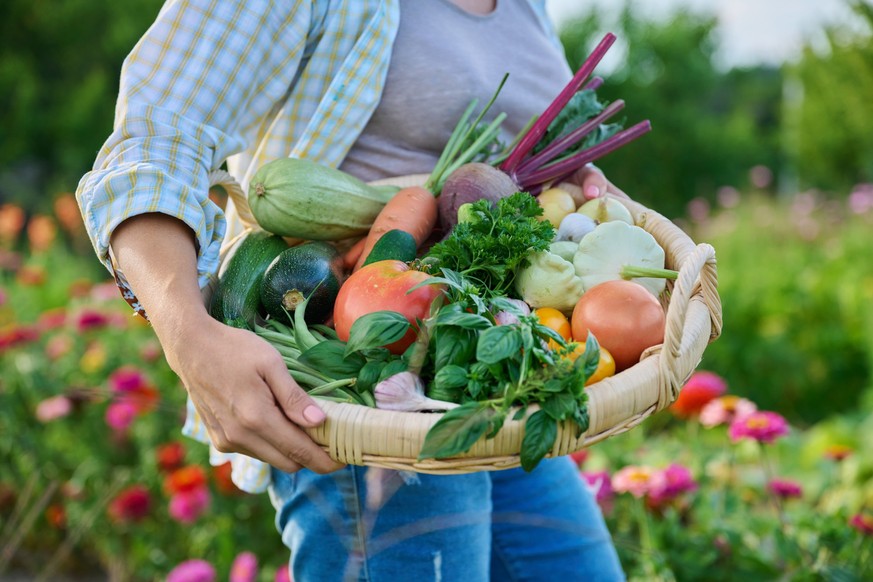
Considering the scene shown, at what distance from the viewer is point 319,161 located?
1541 millimetres

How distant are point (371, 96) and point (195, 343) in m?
0.60

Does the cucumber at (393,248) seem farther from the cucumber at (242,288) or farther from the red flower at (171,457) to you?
the red flower at (171,457)

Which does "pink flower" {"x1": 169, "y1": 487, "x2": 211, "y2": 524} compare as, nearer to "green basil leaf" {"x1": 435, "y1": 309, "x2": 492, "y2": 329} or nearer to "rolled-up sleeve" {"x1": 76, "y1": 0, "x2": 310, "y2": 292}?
"rolled-up sleeve" {"x1": 76, "y1": 0, "x2": 310, "y2": 292}

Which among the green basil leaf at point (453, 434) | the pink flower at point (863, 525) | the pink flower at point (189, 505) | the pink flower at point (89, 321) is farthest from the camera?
the pink flower at point (89, 321)

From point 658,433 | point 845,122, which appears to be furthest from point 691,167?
point 658,433

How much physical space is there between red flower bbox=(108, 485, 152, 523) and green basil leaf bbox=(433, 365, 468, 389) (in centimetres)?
193

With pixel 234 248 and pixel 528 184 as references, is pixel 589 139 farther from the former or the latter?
pixel 234 248

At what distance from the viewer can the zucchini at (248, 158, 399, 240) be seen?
4.64 ft

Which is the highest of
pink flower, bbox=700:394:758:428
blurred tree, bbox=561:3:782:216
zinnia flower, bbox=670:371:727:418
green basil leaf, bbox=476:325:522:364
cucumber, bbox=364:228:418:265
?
green basil leaf, bbox=476:325:522:364

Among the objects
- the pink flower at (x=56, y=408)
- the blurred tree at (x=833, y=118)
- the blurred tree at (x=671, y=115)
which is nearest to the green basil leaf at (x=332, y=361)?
the pink flower at (x=56, y=408)

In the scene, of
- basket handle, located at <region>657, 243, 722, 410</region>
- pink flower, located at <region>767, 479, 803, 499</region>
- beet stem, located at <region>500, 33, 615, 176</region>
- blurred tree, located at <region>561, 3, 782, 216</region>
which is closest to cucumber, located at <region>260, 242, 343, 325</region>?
beet stem, located at <region>500, 33, 615, 176</region>

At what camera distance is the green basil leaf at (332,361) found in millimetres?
1187

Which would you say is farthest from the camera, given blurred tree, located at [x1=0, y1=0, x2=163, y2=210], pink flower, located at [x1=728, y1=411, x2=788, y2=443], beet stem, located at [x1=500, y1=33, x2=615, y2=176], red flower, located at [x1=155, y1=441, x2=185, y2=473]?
blurred tree, located at [x1=0, y1=0, x2=163, y2=210]

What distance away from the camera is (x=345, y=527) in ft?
4.60
